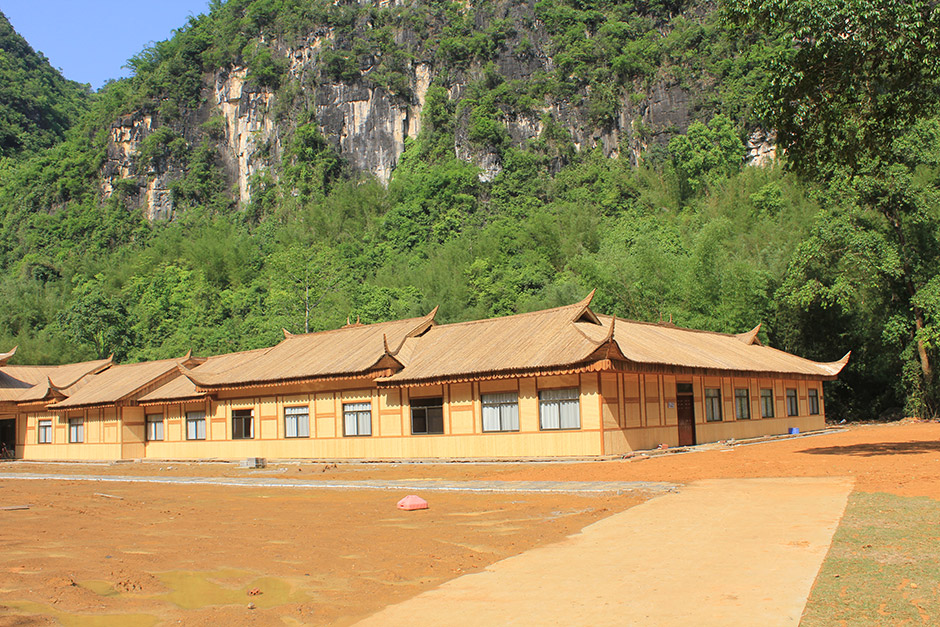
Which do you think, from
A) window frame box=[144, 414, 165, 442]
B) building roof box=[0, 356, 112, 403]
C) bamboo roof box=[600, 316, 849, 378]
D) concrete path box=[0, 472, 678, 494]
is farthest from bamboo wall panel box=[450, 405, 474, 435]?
building roof box=[0, 356, 112, 403]

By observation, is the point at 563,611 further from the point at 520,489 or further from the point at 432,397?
the point at 432,397

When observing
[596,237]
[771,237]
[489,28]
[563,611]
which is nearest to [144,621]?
[563,611]

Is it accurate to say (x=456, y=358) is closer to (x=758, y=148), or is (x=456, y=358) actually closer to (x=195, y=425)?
(x=195, y=425)

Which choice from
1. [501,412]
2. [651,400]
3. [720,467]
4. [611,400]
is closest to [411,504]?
[720,467]

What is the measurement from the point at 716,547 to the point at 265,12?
357 feet

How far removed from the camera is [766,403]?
96.7ft

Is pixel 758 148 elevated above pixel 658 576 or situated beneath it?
elevated above

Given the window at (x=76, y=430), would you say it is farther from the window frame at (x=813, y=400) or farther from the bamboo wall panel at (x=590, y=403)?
the window frame at (x=813, y=400)

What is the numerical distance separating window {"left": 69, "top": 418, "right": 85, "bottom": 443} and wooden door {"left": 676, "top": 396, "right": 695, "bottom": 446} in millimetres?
25845

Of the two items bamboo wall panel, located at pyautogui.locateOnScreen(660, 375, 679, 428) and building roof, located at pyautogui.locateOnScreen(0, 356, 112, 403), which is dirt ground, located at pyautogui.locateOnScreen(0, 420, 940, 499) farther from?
building roof, located at pyautogui.locateOnScreen(0, 356, 112, 403)

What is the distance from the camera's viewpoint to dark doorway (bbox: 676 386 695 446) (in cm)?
2439

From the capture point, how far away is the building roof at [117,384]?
1280 inches

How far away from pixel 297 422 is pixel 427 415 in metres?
5.71

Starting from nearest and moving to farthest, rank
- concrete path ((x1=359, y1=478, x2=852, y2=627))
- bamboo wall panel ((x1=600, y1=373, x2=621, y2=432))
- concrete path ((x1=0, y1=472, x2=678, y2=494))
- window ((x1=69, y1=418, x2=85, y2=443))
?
concrete path ((x1=359, y1=478, x2=852, y2=627)) → concrete path ((x1=0, y1=472, x2=678, y2=494)) → bamboo wall panel ((x1=600, y1=373, x2=621, y2=432)) → window ((x1=69, y1=418, x2=85, y2=443))
